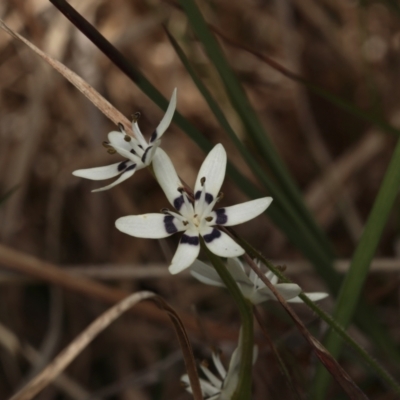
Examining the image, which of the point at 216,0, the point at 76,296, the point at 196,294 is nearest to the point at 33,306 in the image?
the point at 76,296

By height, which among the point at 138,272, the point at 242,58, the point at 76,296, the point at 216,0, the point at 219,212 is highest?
the point at 216,0

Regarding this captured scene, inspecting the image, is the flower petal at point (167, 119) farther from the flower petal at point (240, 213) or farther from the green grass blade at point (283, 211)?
the green grass blade at point (283, 211)

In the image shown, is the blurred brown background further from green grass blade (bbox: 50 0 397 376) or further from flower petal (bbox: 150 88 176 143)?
flower petal (bbox: 150 88 176 143)

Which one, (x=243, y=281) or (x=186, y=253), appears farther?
(x=243, y=281)

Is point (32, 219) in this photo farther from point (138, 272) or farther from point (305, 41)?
point (305, 41)

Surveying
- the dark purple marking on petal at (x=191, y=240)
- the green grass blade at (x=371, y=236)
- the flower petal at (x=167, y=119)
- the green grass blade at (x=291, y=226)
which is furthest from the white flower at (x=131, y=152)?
the green grass blade at (x=371, y=236)

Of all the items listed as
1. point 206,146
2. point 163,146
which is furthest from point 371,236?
point 163,146

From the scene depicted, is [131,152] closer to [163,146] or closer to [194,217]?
[194,217]

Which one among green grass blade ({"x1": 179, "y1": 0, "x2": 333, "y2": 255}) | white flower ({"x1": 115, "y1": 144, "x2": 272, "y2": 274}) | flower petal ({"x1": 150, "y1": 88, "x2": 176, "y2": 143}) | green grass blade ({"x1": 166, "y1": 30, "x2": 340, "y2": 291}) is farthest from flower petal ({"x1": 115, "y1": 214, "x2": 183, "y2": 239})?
green grass blade ({"x1": 179, "y1": 0, "x2": 333, "y2": 255})
